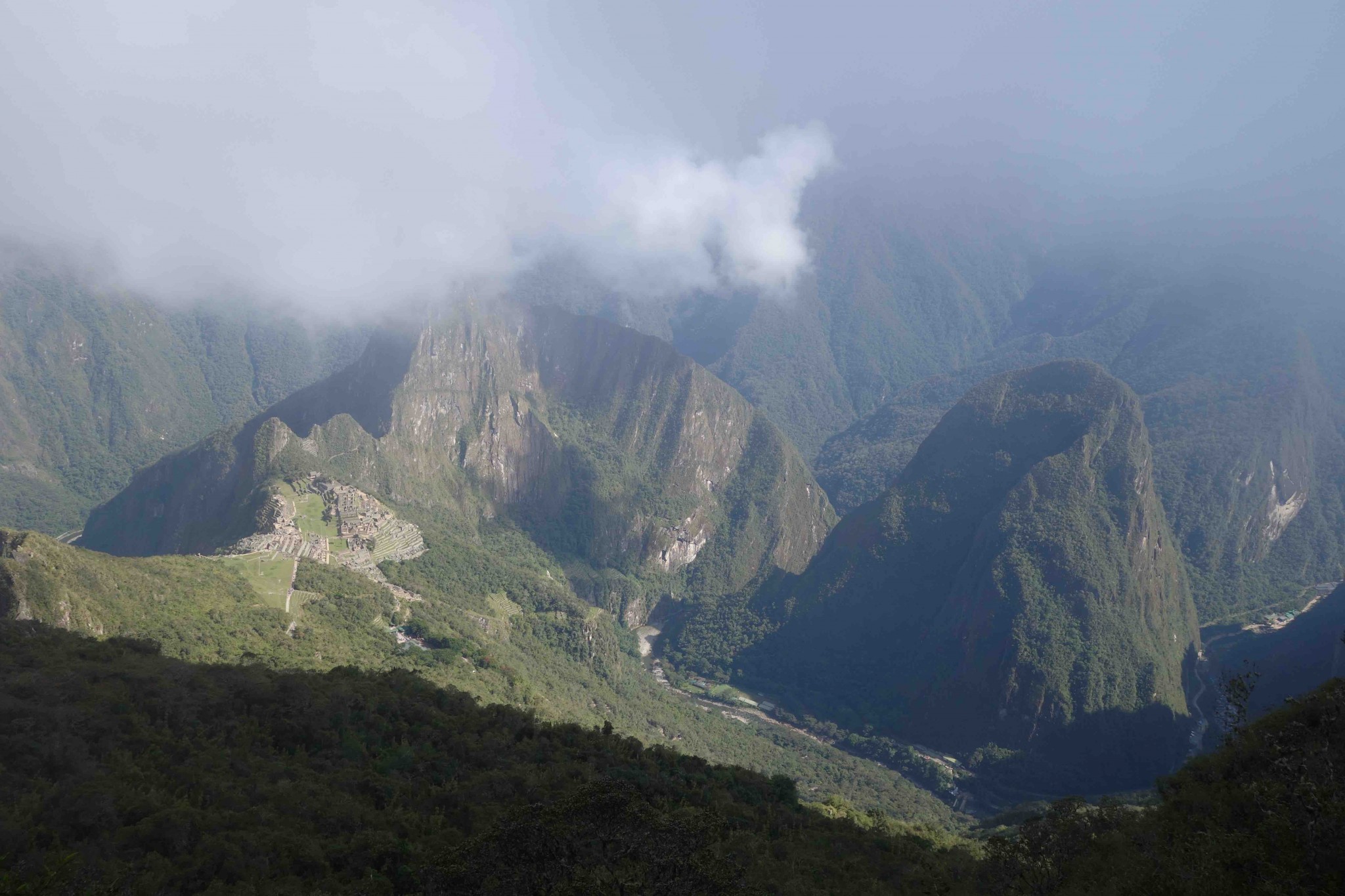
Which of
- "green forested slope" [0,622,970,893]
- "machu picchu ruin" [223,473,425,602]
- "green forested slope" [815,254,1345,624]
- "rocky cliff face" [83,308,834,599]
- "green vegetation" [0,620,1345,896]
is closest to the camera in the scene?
"green vegetation" [0,620,1345,896]

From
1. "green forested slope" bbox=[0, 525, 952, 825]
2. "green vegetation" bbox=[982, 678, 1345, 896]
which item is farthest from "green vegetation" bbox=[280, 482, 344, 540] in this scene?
"green vegetation" bbox=[982, 678, 1345, 896]

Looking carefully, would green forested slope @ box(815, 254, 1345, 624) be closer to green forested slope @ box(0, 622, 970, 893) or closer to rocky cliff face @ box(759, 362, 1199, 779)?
rocky cliff face @ box(759, 362, 1199, 779)

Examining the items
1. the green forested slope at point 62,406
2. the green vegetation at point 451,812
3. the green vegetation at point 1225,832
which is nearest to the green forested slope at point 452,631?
the green vegetation at point 451,812

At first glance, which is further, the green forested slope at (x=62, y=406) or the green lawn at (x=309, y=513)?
the green forested slope at (x=62, y=406)

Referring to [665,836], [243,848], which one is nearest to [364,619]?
[243,848]

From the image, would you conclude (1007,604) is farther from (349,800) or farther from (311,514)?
(349,800)

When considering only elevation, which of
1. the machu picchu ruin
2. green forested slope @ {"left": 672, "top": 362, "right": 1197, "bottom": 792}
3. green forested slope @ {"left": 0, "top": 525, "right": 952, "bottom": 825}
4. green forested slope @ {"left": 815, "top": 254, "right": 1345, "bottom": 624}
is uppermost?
green forested slope @ {"left": 815, "top": 254, "right": 1345, "bottom": 624}

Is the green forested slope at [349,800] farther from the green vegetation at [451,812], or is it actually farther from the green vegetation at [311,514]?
the green vegetation at [311,514]
